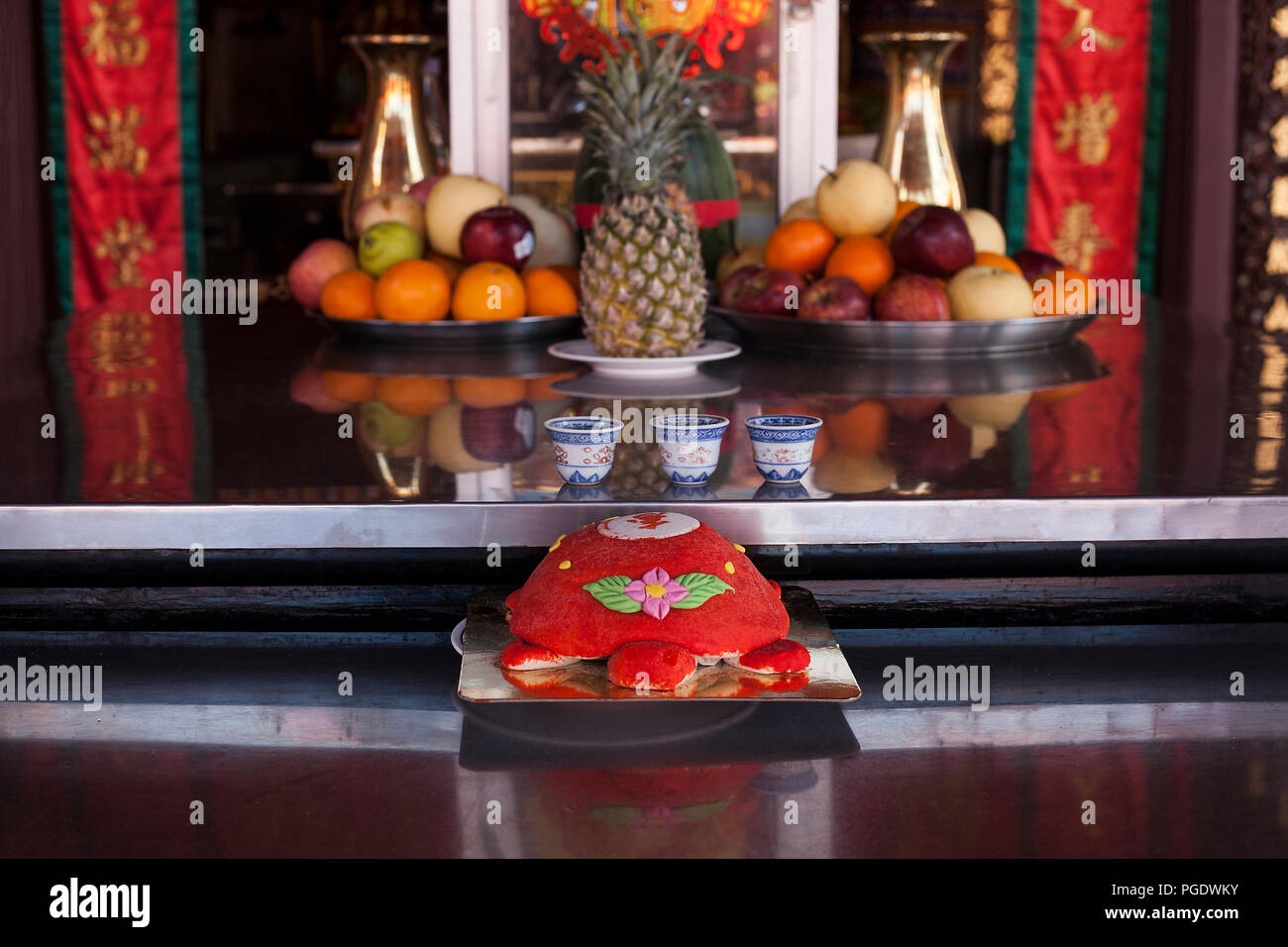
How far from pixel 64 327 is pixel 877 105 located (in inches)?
181

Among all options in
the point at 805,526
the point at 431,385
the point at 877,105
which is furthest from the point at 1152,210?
the point at 805,526

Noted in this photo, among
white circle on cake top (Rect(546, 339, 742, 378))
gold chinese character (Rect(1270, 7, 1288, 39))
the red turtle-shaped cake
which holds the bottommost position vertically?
the red turtle-shaped cake

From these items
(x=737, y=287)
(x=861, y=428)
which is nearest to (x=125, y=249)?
(x=737, y=287)

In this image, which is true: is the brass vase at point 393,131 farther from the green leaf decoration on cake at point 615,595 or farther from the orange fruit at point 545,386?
the green leaf decoration on cake at point 615,595

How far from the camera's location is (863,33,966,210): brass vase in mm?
2957

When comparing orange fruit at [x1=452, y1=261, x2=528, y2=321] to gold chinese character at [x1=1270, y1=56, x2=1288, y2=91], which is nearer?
orange fruit at [x1=452, y1=261, x2=528, y2=321]

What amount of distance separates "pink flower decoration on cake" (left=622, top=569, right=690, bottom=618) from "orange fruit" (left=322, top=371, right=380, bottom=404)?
743mm

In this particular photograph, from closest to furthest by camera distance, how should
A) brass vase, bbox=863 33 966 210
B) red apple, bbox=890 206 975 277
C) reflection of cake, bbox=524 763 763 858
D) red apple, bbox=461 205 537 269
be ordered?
reflection of cake, bbox=524 763 763 858 < red apple, bbox=890 206 975 277 < red apple, bbox=461 205 537 269 < brass vase, bbox=863 33 966 210

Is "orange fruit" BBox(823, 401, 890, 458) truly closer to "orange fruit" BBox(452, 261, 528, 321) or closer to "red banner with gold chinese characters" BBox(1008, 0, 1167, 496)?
"orange fruit" BBox(452, 261, 528, 321)

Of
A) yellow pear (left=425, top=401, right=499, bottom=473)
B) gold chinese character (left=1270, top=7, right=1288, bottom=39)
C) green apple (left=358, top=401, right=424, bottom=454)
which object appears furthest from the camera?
gold chinese character (left=1270, top=7, right=1288, bottom=39)

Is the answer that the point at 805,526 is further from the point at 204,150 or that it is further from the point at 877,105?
the point at 204,150

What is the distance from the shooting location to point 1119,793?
1106mm

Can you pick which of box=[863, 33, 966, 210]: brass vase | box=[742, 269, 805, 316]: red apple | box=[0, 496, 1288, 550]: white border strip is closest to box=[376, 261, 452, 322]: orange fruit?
box=[742, 269, 805, 316]: red apple
